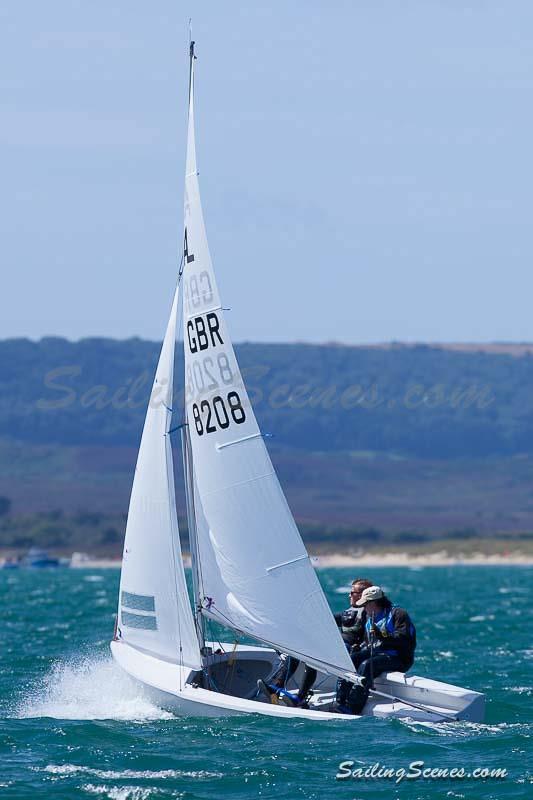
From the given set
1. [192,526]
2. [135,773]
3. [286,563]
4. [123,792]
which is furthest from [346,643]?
[123,792]

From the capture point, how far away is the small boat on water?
819 inches

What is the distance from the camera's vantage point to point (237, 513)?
69.2ft

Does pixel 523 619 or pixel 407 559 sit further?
pixel 407 559

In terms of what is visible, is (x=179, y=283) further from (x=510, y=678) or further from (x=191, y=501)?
(x=510, y=678)

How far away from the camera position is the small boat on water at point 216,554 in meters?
20.8

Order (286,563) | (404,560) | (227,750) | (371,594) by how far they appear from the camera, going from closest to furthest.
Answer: (227,750), (286,563), (371,594), (404,560)

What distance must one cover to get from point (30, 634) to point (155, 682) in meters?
19.3

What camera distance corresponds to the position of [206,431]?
2133cm

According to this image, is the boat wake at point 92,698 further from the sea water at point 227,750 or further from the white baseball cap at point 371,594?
the white baseball cap at point 371,594

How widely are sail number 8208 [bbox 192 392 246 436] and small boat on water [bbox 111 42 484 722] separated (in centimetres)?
1

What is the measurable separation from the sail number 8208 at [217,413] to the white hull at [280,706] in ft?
10.1

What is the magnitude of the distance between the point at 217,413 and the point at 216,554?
1.85 meters

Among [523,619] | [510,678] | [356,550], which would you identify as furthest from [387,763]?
[356,550]

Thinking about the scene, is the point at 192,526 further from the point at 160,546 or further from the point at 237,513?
the point at 237,513
